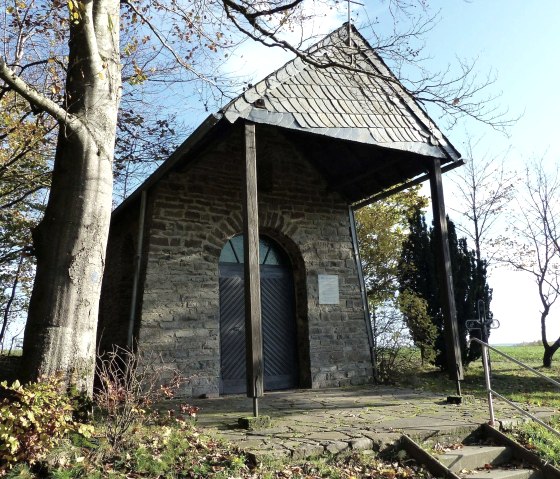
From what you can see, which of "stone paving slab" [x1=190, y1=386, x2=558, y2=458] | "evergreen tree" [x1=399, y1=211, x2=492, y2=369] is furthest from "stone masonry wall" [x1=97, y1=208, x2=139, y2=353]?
"evergreen tree" [x1=399, y1=211, x2=492, y2=369]

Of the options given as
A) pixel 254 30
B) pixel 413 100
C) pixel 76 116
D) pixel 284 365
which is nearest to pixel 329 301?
pixel 284 365

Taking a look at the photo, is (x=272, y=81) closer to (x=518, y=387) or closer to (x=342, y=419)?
(x=342, y=419)

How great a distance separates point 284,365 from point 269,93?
4.71 metres

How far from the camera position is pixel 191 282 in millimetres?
7805

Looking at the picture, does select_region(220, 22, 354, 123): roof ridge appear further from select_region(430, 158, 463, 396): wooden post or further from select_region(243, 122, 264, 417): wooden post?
select_region(430, 158, 463, 396): wooden post

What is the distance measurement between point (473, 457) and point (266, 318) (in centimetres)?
467

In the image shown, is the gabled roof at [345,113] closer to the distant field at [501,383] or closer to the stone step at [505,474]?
the distant field at [501,383]

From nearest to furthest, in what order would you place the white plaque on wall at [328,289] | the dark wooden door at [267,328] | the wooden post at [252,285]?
the wooden post at [252,285], the dark wooden door at [267,328], the white plaque on wall at [328,289]

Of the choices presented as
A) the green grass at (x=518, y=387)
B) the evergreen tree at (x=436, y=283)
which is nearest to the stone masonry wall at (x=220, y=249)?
the green grass at (x=518, y=387)

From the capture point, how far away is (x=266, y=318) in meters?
8.64

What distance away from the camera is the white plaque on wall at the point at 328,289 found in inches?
350

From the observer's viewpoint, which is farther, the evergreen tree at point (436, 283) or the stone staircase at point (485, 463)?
the evergreen tree at point (436, 283)

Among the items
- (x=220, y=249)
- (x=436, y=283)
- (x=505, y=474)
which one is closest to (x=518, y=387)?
(x=436, y=283)

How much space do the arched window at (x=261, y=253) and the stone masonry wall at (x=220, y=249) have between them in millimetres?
194
